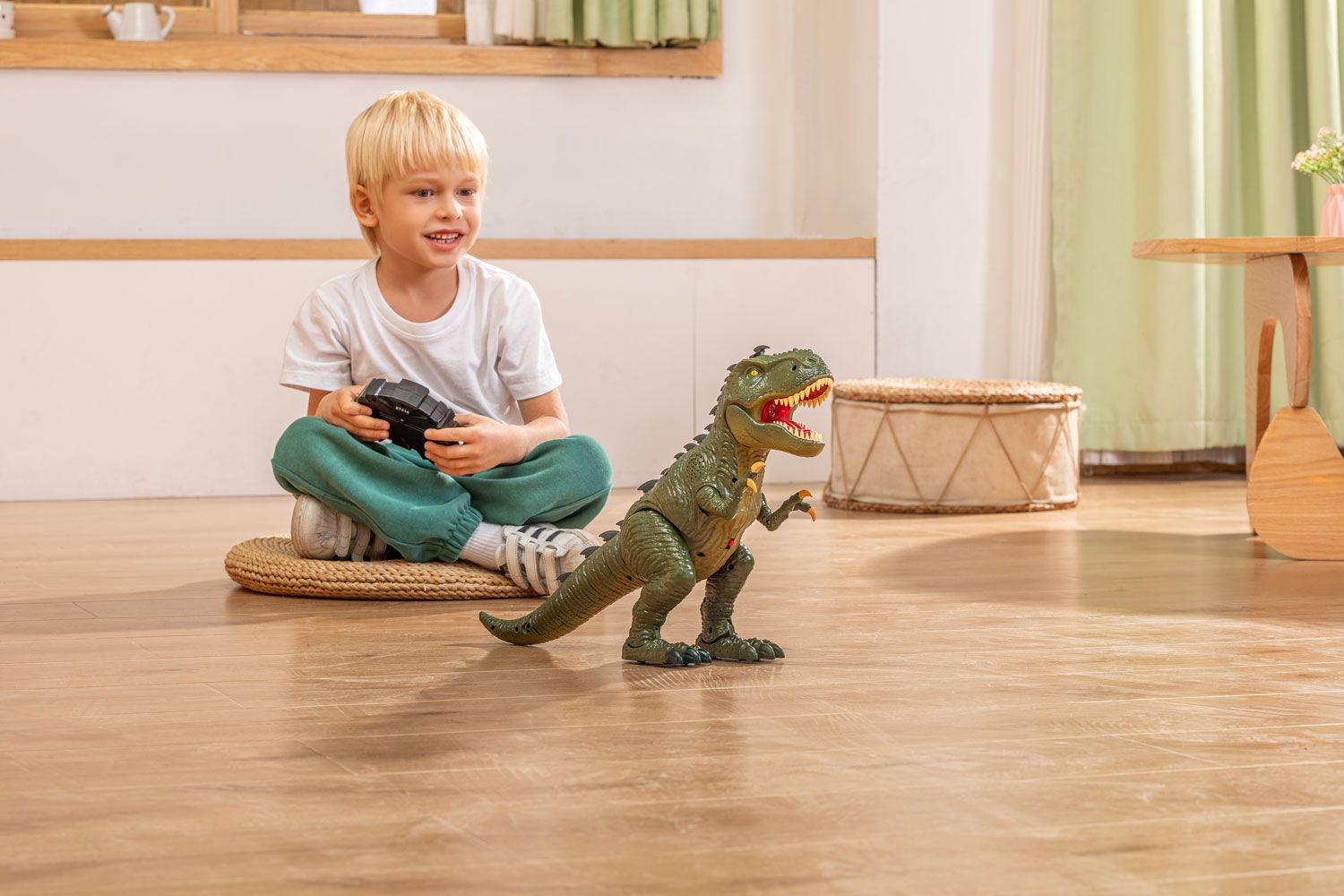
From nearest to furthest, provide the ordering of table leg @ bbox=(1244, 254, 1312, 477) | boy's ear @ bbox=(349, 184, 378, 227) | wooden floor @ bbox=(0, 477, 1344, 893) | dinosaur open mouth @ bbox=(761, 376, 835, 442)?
wooden floor @ bbox=(0, 477, 1344, 893), dinosaur open mouth @ bbox=(761, 376, 835, 442), boy's ear @ bbox=(349, 184, 378, 227), table leg @ bbox=(1244, 254, 1312, 477)

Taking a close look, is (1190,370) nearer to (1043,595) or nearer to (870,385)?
(870,385)

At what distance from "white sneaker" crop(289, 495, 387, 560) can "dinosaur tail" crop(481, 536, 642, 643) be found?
19.4 inches

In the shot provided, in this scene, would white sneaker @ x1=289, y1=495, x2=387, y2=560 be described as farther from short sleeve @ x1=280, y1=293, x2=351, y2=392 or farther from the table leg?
the table leg

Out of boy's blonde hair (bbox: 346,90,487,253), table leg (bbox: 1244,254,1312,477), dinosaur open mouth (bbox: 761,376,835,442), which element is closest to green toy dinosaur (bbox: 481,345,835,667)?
dinosaur open mouth (bbox: 761,376,835,442)

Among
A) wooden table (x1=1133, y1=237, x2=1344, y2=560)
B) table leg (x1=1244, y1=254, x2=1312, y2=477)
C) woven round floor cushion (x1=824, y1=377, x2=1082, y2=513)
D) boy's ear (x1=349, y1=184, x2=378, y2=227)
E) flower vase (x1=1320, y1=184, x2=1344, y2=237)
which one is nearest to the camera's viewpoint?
boy's ear (x1=349, y1=184, x2=378, y2=227)

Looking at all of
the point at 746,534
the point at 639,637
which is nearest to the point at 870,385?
the point at 746,534

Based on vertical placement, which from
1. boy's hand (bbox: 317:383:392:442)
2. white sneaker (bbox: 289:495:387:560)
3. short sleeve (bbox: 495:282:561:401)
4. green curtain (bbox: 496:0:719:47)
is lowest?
white sneaker (bbox: 289:495:387:560)

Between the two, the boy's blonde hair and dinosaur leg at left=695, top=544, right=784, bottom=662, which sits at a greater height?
the boy's blonde hair

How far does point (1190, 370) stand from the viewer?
10.3ft

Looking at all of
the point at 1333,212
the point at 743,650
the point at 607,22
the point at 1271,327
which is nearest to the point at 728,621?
the point at 743,650

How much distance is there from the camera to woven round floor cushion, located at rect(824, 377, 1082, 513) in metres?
2.61

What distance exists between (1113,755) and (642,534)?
0.46 meters

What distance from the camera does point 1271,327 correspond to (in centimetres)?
230

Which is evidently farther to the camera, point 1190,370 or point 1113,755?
point 1190,370
